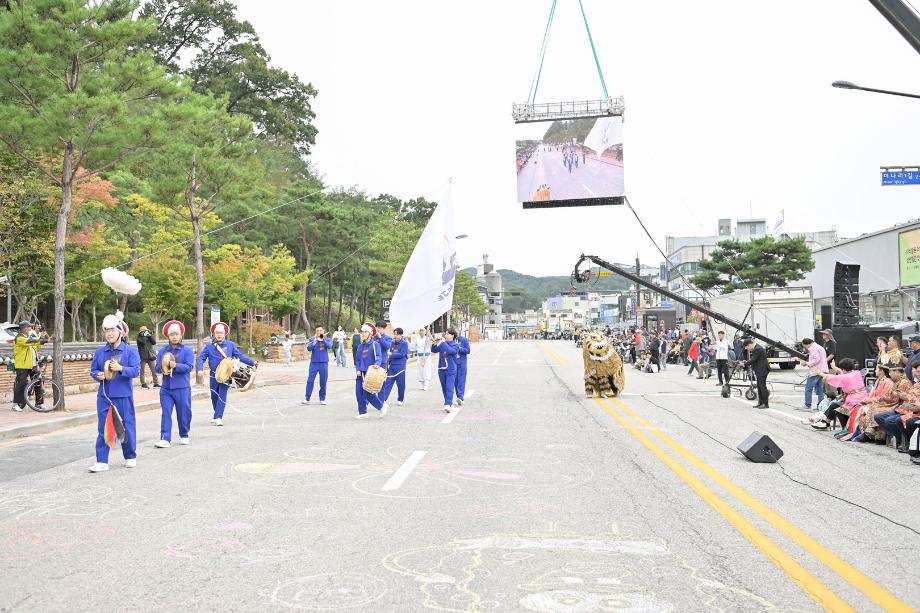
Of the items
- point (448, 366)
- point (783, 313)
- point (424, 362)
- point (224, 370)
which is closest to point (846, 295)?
point (783, 313)

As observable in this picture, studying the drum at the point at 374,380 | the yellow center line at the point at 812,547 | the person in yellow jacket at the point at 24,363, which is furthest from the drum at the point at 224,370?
the yellow center line at the point at 812,547

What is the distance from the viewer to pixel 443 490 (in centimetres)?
776

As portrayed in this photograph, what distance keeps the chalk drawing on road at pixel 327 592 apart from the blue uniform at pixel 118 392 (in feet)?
16.4

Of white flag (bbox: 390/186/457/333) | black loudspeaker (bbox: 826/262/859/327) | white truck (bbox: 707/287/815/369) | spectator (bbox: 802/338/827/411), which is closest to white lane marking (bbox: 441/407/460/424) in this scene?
white flag (bbox: 390/186/457/333)

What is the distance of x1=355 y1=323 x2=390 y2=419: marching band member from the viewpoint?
1471 cm

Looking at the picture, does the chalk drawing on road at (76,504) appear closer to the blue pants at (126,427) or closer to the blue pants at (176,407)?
the blue pants at (126,427)

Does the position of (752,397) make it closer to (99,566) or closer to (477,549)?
(477,549)

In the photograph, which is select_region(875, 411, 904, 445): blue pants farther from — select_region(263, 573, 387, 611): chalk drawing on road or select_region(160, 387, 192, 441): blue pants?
select_region(160, 387, 192, 441): blue pants

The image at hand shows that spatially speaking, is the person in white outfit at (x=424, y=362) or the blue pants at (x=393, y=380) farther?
the person in white outfit at (x=424, y=362)

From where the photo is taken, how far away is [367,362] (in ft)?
49.6

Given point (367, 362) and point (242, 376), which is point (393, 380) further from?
point (242, 376)

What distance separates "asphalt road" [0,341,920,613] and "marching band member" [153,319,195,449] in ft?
1.51

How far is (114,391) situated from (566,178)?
47304 mm

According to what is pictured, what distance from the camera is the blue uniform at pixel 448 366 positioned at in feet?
52.5
